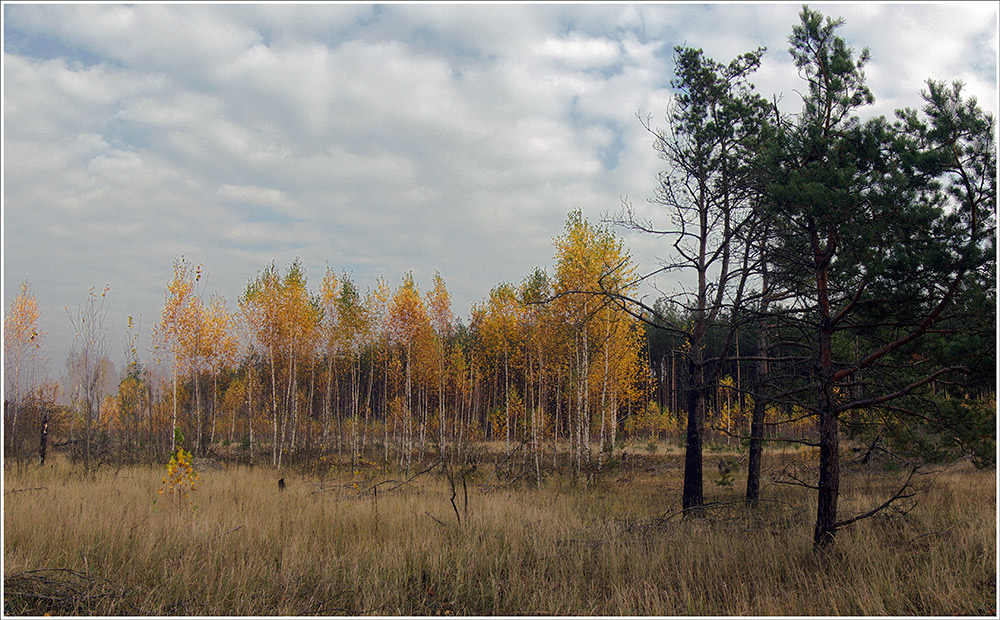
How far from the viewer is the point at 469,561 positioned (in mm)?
6531

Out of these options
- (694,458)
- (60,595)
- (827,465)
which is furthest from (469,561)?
(694,458)

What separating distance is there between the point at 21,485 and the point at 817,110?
49.3ft

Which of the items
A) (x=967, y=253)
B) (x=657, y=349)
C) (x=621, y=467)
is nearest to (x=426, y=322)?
(x=621, y=467)

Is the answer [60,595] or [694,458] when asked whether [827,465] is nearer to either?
[694,458]

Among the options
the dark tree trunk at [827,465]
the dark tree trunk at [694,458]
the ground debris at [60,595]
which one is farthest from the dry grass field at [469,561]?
the dark tree trunk at [694,458]

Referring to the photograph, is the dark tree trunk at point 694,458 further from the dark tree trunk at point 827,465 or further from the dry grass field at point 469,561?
the dark tree trunk at point 827,465

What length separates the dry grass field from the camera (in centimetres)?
530

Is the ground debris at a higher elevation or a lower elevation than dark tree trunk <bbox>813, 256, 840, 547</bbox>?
lower

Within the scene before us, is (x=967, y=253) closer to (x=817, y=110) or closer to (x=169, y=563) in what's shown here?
(x=817, y=110)

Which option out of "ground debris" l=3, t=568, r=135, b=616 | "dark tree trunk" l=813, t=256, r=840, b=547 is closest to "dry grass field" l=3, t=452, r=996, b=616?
"ground debris" l=3, t=568, r=135, b=616

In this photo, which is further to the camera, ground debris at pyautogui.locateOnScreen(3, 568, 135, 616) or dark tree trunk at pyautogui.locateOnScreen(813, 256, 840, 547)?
dark tree trunk at pyautogui.locateOnScreen(813, 256, 840, 547)

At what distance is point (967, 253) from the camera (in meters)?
5.39

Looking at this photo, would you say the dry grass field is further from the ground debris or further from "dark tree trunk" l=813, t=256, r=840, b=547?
"dark tree trunk" l=813, t=256, r=840, b=547

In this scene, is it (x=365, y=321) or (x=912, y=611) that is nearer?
(x=912, y=611)
